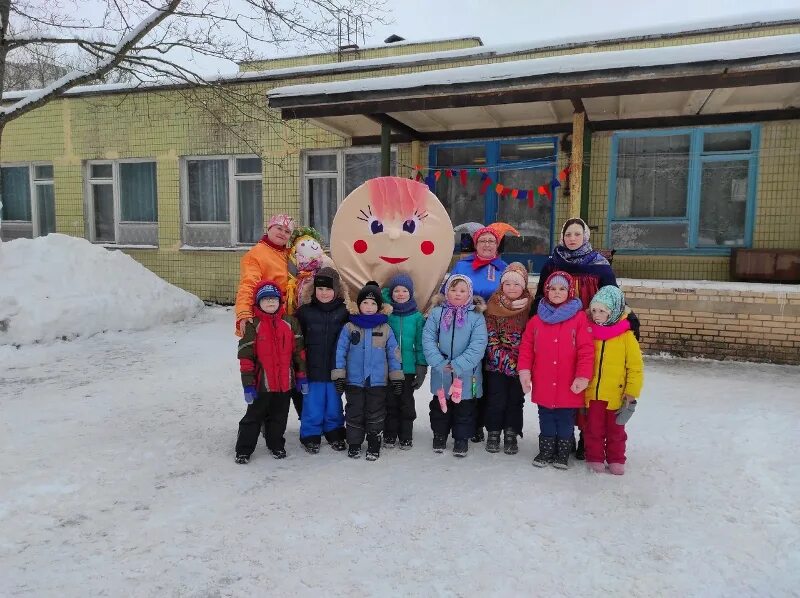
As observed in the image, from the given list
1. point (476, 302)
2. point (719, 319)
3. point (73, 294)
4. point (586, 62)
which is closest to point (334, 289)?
point (476, 302)

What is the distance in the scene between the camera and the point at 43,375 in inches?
218

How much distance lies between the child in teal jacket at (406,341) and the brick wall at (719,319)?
362 cm

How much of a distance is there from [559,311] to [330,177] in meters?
6.69

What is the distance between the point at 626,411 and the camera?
3.20 meters

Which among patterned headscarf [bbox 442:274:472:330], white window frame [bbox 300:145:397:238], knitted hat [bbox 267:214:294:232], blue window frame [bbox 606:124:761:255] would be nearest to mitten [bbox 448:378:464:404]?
patterned headscarf [bbox 442:274:472:330]

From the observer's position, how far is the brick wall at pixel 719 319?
5828 mm

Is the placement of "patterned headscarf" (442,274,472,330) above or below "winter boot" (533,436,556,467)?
above

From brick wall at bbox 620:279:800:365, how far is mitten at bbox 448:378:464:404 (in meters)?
3.62

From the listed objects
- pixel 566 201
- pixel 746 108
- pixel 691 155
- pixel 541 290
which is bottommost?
pixel 541 290

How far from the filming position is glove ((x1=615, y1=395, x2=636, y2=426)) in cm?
319

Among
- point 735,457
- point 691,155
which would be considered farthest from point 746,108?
point 735,457

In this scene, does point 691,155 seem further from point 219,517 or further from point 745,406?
point 219,517

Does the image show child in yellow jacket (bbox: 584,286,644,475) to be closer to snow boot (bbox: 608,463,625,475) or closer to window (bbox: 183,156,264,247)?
snow boot (bbox: 608,463,625,475)

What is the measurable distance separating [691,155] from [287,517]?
6871 mm
